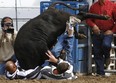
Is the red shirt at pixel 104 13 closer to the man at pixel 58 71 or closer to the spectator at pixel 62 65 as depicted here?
the spectator at pixel 62 65

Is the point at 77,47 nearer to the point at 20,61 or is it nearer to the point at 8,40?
the point at 8,40

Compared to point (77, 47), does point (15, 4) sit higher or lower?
higher

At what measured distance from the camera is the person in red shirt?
9297 mm

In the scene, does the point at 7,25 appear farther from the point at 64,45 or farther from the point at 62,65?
the point at 62,65

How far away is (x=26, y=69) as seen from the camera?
7652mm

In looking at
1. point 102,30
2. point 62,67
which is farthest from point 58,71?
point 102,30

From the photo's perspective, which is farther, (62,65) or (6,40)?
(6,40)

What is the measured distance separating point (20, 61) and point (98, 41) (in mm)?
2326

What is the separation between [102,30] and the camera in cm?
939

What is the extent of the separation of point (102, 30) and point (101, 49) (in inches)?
14.8

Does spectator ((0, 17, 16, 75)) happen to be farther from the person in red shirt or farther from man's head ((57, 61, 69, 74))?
man's head ((57, 61, 69, 74))

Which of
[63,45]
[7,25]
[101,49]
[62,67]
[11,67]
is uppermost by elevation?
[7,25]

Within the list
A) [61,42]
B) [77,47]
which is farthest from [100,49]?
[61,42]

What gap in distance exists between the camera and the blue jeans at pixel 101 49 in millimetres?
9305
